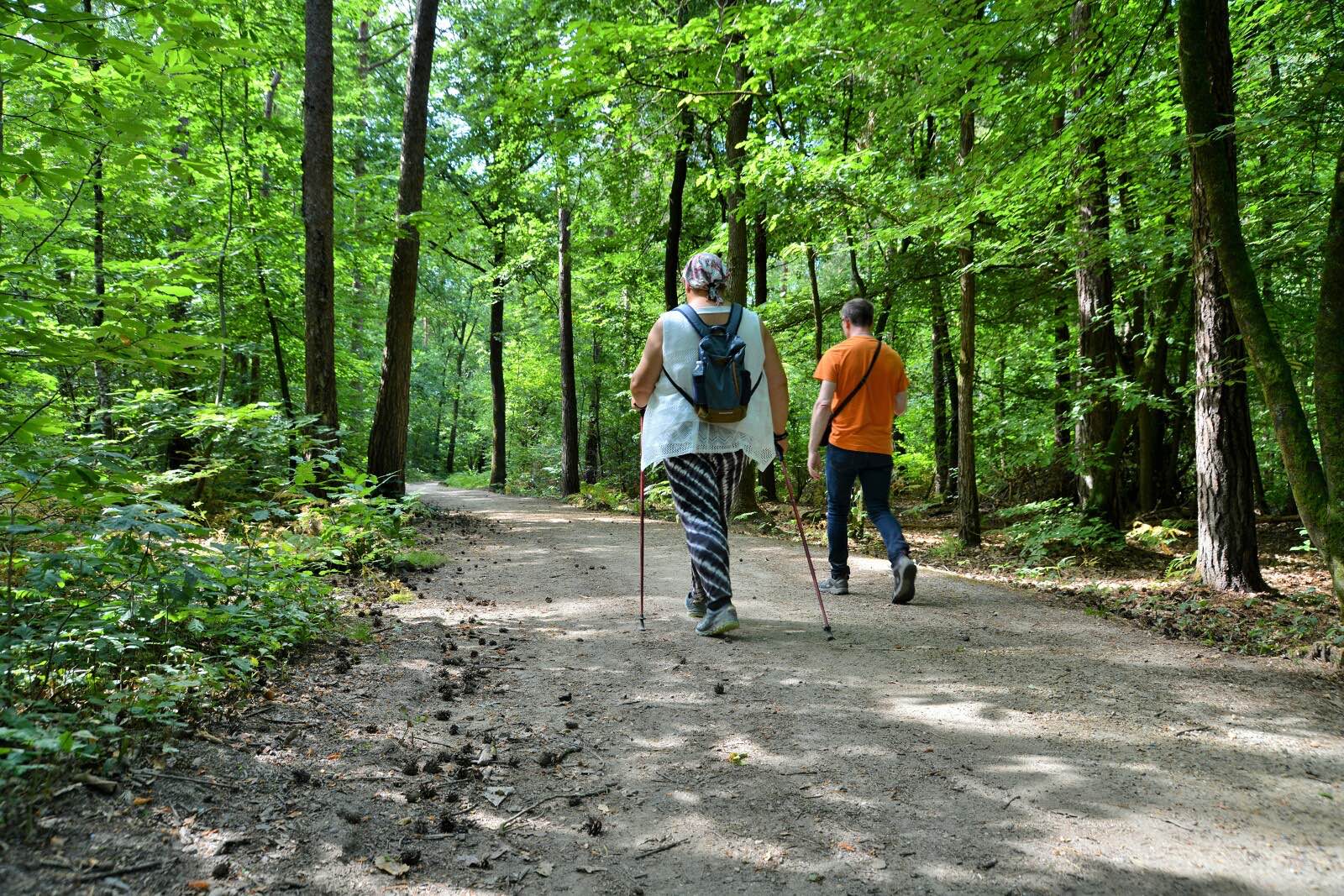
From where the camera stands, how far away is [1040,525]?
9164 millimetres

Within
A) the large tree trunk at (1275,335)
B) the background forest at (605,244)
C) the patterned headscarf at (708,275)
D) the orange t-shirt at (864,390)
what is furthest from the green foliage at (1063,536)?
the patterned headscarf at (708,275)

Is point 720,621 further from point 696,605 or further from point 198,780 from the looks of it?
point 198,780

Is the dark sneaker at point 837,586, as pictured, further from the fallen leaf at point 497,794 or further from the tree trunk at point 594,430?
the tree trunk at point 594,430

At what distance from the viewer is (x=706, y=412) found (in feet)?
15.1

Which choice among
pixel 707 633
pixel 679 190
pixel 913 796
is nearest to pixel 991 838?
pixel 913 796

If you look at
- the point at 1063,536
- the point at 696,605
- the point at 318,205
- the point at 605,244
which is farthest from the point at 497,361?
the point at 696,605

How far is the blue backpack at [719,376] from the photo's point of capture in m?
4.59

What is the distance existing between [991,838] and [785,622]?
2.89 meters

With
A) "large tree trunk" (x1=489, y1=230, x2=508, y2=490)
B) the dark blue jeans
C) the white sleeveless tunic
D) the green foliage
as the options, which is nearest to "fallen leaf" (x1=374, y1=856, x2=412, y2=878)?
the white sleeveless tunic

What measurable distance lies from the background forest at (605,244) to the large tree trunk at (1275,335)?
0.9 inches

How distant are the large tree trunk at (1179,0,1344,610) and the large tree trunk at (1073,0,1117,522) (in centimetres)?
283

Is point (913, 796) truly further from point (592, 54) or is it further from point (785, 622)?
point (592, 54)

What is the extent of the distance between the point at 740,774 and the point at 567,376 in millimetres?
17633

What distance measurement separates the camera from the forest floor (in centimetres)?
213
